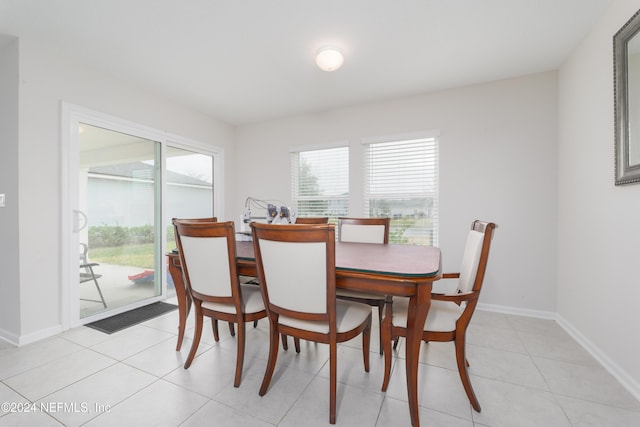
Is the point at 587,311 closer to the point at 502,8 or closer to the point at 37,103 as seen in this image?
the point at 502,8

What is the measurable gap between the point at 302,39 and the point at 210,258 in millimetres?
1860

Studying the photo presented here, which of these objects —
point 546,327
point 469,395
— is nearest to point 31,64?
point 469,395

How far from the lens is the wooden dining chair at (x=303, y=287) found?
1319mm

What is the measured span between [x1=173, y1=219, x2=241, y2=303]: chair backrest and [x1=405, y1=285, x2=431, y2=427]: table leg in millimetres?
1020

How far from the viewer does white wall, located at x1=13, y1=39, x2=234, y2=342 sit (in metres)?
2.17

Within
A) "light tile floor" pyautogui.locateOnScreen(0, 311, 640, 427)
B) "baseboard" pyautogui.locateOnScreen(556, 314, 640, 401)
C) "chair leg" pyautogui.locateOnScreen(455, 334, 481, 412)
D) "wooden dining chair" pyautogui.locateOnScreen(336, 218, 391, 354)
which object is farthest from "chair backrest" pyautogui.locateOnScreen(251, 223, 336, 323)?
"baseboard" pyautogui.locateOnScreen(556, 314, 640, 401)

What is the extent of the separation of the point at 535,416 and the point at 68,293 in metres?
3.57

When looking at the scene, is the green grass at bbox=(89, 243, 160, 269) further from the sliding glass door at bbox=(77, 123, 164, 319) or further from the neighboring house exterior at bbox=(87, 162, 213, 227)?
the neighboring house exterior at bbox=(87, 162, 213, 227)

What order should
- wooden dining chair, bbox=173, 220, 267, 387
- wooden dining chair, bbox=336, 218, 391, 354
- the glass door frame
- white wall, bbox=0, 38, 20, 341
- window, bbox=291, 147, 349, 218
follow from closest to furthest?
1. wooden dining chair, bbox=173, 220, 267, 387
2. white wall, bbox=0, 38, 20, 341
3. the glass door frame
4. wooden dining chair, bbox=336, 218, 391, 354
5. window, bbox=291, 147, 349, 218

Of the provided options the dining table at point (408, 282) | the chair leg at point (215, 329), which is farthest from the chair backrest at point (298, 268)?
the chair leg at point (215, 329)

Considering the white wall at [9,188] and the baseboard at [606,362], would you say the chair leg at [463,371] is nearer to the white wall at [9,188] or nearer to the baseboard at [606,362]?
the baseboard at [606,362]

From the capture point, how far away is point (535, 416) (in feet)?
4.67

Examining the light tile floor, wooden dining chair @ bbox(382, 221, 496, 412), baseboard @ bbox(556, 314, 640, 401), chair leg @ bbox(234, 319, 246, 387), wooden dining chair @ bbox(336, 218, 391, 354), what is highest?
wooden dining chair @ bbox(336, 218, 391, 354)

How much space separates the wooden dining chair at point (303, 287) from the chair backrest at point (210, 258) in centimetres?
24
